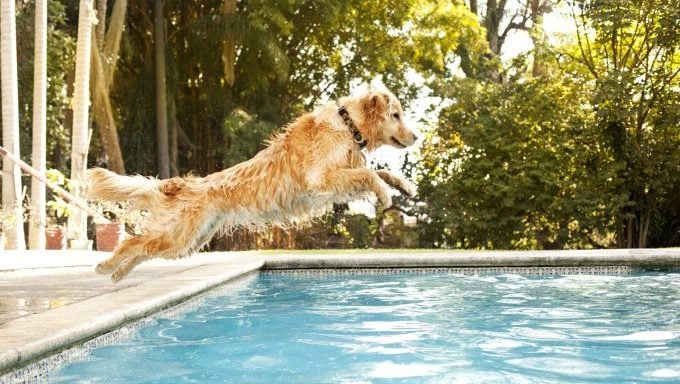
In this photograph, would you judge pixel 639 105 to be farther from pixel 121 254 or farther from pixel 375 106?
pixel 121 254

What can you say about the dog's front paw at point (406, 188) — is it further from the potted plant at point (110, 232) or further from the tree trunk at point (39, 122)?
the tree trunk at point (39, 122)

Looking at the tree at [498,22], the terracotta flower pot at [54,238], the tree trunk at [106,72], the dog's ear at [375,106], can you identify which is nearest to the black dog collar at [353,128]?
the dog's ear at [375,106]

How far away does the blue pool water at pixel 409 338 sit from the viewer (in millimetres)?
4074

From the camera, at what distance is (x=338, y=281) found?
29.0 feet

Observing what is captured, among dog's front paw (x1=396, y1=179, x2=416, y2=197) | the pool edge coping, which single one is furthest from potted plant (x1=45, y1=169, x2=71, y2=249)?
dog's front paw (x1=396, y1=179, x2=416, y2=197)

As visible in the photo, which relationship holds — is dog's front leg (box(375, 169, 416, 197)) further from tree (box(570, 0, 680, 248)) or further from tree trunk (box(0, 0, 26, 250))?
tree (box(570, 0, 680, 248))

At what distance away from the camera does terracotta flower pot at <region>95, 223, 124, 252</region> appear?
1178 centimetres

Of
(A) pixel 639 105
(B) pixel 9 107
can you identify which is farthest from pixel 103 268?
(A) pixel 639 105

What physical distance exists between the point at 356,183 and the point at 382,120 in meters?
0.51

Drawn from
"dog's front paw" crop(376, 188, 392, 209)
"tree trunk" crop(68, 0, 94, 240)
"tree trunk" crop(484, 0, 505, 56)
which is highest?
"tree trunk" crop(484, 0, 505, 56)

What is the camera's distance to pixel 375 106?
18.7 ft

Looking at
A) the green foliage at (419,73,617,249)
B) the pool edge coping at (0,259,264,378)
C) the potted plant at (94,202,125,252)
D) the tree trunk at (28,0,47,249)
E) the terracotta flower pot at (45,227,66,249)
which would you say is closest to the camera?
the pool edge coping at (0,259,264,378)

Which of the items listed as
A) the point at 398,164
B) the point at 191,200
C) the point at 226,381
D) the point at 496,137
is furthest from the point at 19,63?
the point at 226,381

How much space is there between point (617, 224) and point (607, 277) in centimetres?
693
